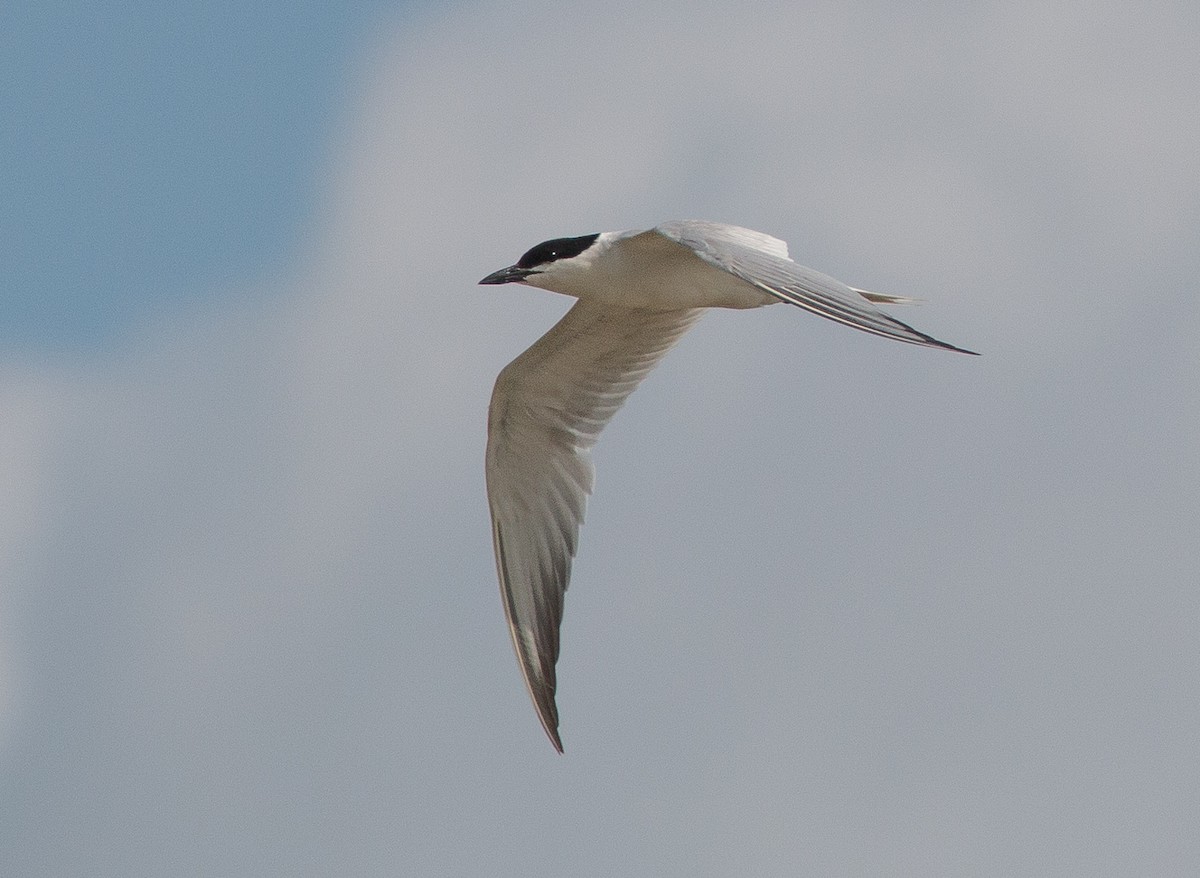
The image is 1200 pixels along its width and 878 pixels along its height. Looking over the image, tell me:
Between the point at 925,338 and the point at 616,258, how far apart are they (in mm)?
3006

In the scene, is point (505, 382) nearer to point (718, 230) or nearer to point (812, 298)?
point (718, 230)

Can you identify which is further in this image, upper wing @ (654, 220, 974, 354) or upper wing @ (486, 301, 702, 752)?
upper wing @ (486, 301, 702, 752)

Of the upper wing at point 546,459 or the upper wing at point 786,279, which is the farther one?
the upper wing at point 546,459

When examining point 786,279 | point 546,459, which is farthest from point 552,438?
point 786,279

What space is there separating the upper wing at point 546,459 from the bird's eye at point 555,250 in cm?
95

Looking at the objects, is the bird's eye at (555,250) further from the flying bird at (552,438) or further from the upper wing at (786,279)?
the upper wing at (786,279)

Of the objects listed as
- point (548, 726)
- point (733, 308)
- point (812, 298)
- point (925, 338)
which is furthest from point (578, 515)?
point (925, 338)

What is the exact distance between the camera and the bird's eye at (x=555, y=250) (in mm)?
10094

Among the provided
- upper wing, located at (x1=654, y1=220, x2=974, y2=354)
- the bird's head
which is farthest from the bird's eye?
upper wing, located at (x1=654, y1=220, x2=974, y2=354)

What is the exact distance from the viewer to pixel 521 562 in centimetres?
1131

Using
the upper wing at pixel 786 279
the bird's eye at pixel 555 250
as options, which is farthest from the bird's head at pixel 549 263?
the upper wing at pixel 786 279

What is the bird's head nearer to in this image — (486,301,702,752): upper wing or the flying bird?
the flying bird

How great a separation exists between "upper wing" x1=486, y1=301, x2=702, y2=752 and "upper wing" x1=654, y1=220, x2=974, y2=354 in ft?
4.95

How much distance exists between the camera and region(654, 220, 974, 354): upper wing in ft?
25.3
